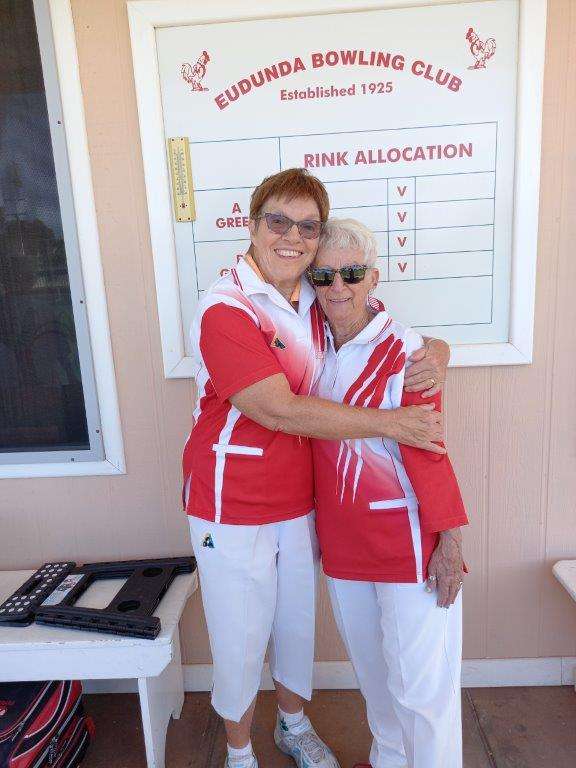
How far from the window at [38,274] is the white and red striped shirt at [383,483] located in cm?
105

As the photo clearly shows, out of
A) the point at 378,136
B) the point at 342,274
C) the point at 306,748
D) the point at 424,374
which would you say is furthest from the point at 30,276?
the point at 306,748

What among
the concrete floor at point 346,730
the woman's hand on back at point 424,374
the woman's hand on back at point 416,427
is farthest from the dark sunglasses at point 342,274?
the concrete floor at point 346,730

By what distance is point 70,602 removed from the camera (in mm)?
1806

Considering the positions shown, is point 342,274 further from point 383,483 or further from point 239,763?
point 239,763

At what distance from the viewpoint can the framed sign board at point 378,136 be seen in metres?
1.71

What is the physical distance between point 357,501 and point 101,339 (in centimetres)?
111

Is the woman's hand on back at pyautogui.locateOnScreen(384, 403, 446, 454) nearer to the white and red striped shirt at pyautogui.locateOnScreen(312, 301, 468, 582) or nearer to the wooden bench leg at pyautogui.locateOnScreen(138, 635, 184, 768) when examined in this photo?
the white and red striped shirt at pyautogui.locateOnScreen(312, 301, 468, 582)

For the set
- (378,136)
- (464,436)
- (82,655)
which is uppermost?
(378,136)

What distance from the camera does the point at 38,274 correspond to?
1915 mm

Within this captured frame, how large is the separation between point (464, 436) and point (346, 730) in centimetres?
117

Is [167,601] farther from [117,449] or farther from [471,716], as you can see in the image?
[471,716]

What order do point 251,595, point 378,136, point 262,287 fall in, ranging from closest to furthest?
point 262,287 < point 251,595 < point 378,136

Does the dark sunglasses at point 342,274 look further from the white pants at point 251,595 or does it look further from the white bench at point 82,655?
the white bench at point 82,655

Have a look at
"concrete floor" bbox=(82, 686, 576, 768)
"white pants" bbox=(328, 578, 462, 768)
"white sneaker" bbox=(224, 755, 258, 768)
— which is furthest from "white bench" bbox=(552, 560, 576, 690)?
"white sneaker" bbox=(224, 755, 258, 768)
